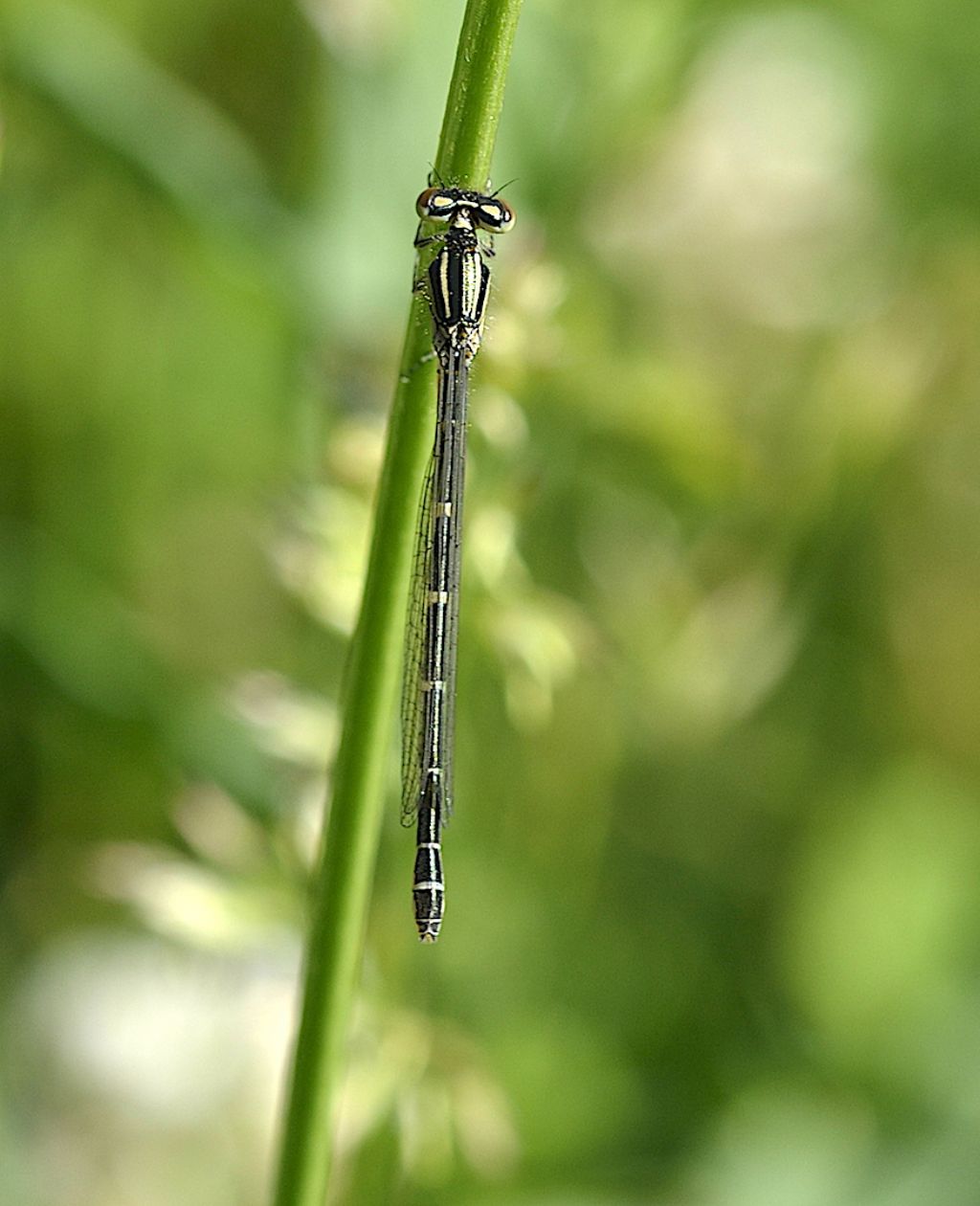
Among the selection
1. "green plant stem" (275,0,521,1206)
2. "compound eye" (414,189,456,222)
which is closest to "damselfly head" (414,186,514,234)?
"compound eye" (414,189,456,222)

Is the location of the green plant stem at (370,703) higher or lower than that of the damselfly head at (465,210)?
lower

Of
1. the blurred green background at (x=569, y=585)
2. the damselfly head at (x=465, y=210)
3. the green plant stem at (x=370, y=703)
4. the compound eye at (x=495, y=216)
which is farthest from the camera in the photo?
the blurred green background at (x=569, y=585)

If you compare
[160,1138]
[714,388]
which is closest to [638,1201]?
[160,1138]

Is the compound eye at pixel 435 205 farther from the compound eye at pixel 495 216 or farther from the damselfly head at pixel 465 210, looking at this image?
the compound eye at pixel 495 216

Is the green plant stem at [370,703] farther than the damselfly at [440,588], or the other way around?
the damselfly at [440,588]

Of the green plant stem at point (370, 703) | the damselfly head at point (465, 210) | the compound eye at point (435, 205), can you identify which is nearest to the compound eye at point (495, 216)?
the damselfly head at point (465, 210)

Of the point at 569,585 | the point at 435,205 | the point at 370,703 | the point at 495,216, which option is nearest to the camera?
the point at 370,703

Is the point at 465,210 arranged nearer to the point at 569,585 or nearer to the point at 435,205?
the point at 435,205

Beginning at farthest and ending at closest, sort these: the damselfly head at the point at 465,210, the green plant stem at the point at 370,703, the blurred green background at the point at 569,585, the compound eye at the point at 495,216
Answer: the blurred green background at the point at 569,585 → the compound eye at the point at 495,216 → the damselfly head at the point at 465,210 → the green plant stem at the point at 370,703

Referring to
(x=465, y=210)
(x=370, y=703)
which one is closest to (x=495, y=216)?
(x=465, y=210)
